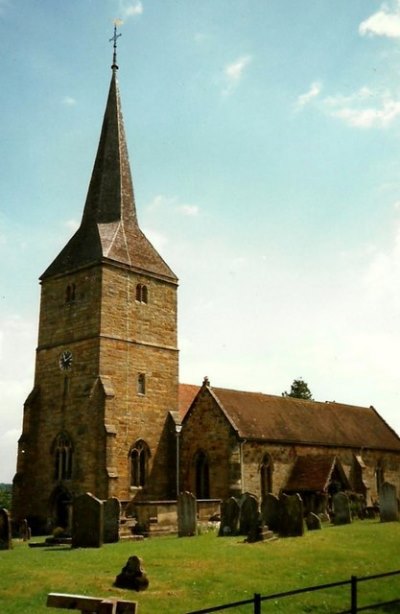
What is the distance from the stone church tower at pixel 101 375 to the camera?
28469mm

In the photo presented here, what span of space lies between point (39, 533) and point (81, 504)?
11769 mm

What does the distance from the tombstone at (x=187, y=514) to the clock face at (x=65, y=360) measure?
11.2 metres

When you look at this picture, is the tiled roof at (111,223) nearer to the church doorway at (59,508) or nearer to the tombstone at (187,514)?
the church doorway at (59,508)

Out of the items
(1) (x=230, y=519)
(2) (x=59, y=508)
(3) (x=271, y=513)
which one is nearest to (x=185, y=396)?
(2) (x=59, y=508)

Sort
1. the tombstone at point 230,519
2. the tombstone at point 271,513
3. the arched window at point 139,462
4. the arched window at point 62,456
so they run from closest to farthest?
the tombstone at point 271,513 → the tombstone at point 230,519 → the arched window at point 62,456 → the arched window at point 139,462

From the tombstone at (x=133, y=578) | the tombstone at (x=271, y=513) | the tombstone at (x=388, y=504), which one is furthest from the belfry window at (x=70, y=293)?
the tombstone at (x=133, y=578)

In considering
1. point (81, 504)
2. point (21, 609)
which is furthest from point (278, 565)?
point (81, 504)

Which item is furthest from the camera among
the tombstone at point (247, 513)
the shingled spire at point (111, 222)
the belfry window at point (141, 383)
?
the shingled spire at point (111, 222)

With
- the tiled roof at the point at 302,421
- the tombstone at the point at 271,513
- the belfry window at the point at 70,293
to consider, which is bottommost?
the tombstone at the point at 271,513

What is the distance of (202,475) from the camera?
29.7 metres

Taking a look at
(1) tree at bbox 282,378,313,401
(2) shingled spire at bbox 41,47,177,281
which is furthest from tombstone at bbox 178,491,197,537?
(1) tree at bbox 282,378,313,401

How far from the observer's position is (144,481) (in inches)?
1171

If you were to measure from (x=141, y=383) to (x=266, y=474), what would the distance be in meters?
7.89

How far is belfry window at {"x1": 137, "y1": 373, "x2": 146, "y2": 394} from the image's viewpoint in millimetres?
30844
